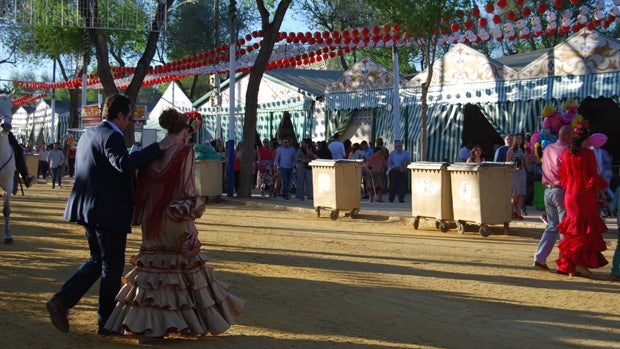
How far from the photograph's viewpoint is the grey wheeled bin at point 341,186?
19922 mm

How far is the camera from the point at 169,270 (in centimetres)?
673

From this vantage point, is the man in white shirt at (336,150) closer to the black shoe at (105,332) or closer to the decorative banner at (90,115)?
the decorative banner at (90,115)

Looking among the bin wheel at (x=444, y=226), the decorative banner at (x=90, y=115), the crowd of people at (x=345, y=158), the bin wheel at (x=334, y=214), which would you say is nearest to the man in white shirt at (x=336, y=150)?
the crowd of people at (x=345, y=158)

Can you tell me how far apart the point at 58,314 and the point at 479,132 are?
70.5 ft

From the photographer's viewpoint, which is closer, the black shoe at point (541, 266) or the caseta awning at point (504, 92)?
the black shoe at point (541, 266)

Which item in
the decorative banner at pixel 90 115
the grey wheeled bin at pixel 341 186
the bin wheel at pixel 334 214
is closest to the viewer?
the grey wheeled bin at pixel 341 186

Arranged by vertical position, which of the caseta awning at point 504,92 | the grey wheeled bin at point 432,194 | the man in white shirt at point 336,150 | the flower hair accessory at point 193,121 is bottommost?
the grey wheeled bin at point 432,194

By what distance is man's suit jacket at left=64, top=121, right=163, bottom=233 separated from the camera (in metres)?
6.74

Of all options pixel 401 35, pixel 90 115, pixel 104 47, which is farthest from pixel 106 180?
pixel 90 115

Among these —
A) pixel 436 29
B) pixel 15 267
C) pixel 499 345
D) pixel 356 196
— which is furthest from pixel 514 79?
pixel 499 345

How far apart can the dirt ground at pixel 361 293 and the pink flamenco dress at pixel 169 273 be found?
220 millimetres

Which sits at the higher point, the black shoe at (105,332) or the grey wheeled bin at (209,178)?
the grey wheeled bin at (209,178)

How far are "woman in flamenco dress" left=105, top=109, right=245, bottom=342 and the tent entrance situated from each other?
1981 centimetres

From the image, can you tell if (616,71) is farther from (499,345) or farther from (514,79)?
(499,345)
